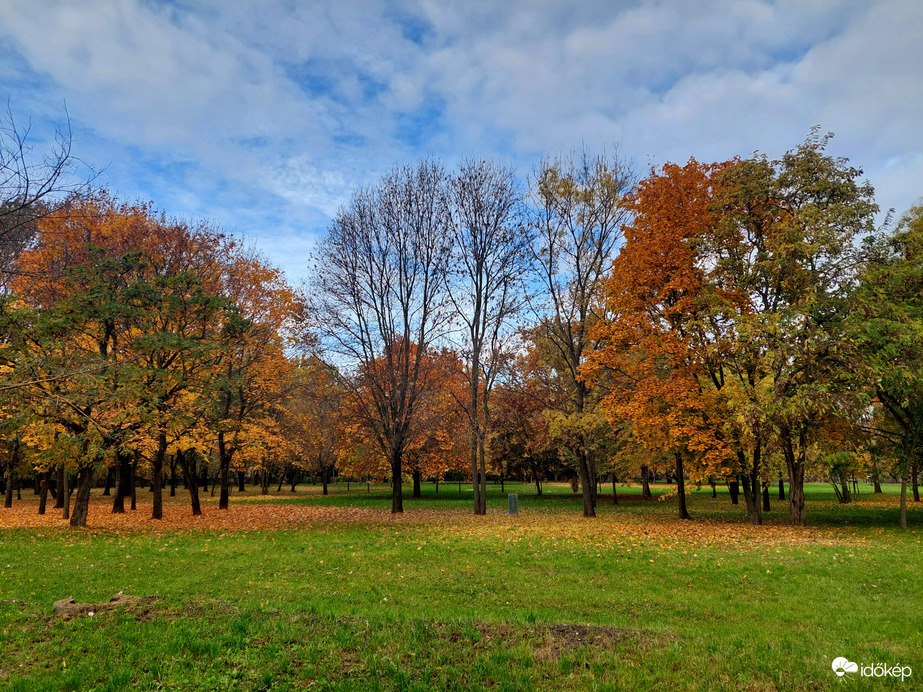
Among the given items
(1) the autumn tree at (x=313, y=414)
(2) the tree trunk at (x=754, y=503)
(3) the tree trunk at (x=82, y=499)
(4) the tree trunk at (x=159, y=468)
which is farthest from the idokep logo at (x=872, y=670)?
(4) the tree trunk at (x=159, y=468)

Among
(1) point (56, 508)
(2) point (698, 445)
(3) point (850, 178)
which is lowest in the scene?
(1) point (56, 508)

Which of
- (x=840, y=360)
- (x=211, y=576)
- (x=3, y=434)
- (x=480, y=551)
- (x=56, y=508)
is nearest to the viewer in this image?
(x=211, y=576)

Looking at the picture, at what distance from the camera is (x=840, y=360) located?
15.6 m

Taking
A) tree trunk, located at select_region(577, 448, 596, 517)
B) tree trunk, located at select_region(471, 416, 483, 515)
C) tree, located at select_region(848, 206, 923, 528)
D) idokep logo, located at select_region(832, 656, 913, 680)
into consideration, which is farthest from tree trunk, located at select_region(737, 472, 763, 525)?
idokep logo, located at select_region(832, 656, 913, 680)

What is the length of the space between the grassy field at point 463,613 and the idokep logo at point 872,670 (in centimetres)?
8

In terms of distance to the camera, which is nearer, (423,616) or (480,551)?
(423,616)

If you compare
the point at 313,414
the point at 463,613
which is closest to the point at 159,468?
the point at 463,613

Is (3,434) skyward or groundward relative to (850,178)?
groundward

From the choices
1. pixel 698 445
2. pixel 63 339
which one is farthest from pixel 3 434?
pixel 698 445

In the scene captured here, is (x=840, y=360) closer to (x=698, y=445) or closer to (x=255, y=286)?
(x=698, y=445)

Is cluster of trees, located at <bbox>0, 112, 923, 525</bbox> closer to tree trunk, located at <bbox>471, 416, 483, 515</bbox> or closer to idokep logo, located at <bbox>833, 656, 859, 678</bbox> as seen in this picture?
tree trunk, located at <bbox>471, 416, 483, 515</bbox>

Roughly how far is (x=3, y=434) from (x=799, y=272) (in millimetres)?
30484

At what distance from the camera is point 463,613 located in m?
7.27

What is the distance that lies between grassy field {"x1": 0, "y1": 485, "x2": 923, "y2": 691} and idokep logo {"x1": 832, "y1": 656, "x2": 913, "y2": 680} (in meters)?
0.08
